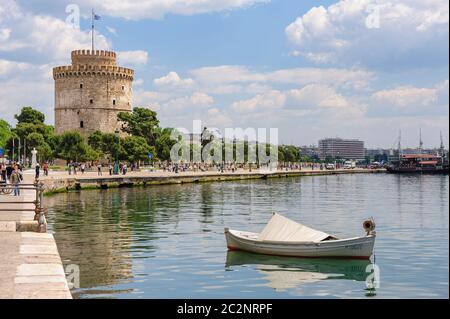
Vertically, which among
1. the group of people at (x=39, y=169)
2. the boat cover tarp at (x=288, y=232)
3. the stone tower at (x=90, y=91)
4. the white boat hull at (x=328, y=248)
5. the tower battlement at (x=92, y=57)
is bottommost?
the white boat hull at (x=328, y=248)

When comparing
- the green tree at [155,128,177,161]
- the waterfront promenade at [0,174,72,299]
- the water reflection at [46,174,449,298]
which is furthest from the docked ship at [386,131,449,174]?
the waterfront promenade at [0,174,72,299]

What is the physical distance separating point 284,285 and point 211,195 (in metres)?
37.8

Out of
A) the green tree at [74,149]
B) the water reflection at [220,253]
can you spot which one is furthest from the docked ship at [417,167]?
the water reflection at [220,253]

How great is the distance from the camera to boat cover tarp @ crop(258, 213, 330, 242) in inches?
861

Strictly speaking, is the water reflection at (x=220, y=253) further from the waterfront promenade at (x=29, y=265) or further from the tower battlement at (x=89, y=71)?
the tower battlement at (x=89, y=71)

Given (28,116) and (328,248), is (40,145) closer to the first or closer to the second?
(28,116)

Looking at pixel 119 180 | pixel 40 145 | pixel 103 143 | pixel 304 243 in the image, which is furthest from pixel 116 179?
pixel 304 243

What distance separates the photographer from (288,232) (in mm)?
22281

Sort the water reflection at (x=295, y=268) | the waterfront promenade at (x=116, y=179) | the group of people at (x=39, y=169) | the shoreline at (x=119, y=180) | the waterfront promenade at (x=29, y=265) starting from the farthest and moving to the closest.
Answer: the waterfront promenade at (x=116, y=179)
the shoreline at (x=119, y=180)
the group of people at (x=39, y=169)
the water reflection at (x=295, y=268)
the waterfront promenade at (x=29, y=265)

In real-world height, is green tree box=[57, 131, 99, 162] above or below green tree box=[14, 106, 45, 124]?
below

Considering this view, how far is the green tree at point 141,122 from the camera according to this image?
97562 millimetres

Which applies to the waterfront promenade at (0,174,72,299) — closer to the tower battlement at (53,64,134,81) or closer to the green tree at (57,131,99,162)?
the green tree at (57,131,99,162)
